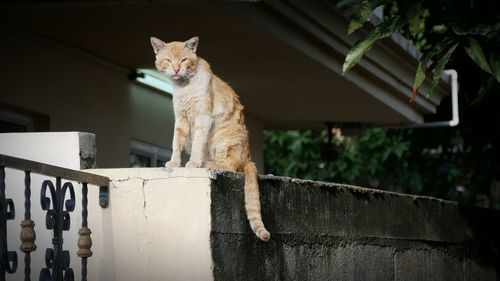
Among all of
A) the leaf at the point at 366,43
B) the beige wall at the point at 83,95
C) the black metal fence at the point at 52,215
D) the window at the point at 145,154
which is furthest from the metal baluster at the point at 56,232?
the window at the point at 145,154

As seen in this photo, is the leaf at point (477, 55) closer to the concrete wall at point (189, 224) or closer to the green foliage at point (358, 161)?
the concrete wall at point (189, 224)

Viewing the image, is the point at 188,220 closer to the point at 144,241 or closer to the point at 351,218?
the point at 144,241

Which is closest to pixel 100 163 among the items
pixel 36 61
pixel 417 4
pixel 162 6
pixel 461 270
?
pixel 36 61

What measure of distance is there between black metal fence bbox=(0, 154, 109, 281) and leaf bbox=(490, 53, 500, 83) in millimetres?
2634

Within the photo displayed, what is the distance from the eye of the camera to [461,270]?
855 cm

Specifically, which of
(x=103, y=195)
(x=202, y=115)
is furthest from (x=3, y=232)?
(x=202, y=115)

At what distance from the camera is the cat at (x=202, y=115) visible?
5.76m

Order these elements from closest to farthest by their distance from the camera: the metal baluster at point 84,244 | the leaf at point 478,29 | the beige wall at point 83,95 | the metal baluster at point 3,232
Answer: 1. the metal baluster at point 3,232
2. the metal baluster at point 84,244
3. the leaf at point 478,29
4. the beige wall at point 83,95

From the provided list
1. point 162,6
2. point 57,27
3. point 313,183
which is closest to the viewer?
point 313,183

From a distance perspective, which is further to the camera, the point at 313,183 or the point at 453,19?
the point at 453,19

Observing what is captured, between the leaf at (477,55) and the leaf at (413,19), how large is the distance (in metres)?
0.35

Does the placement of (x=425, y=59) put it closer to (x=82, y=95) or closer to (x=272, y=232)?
(x=272, y=232)

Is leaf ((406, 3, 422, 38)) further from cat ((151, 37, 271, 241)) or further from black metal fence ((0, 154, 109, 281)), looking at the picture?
black metal fence ((0, 154, 109, 281))

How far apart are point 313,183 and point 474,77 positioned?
228 inches
